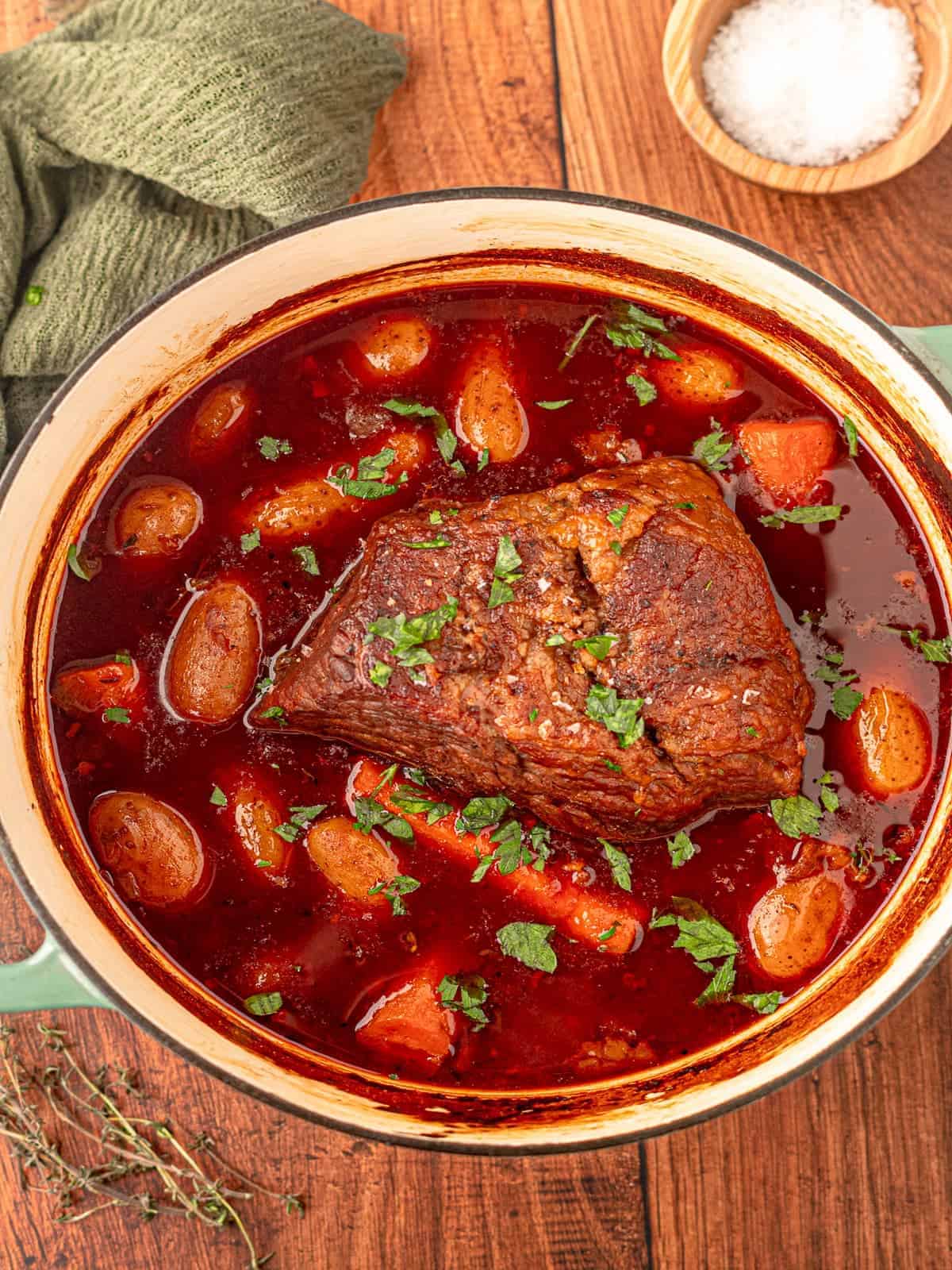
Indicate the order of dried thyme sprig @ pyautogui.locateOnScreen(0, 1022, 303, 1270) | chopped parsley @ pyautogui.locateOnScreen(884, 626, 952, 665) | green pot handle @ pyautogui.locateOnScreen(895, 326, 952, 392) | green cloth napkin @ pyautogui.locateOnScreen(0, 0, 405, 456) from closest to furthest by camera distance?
green pot handle @ pyautogui.locateOnScreen(895, 326, 952, 392)
chopped parsley @ pyautogui.locateOnScreen(884, 626, 952, 665)
green cloth napkin @ pyautogui.locateOnScreen(0, 0, 405, 456)
dried thyme sprig @ pyautogui.locateOnScreen(0, 1022, 303, 1270)

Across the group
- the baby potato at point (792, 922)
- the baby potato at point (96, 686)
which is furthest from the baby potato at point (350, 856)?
the baby potato at point (792, 922)

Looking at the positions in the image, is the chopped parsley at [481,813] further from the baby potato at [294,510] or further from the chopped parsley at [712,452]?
the chopped parsley at [712,452]

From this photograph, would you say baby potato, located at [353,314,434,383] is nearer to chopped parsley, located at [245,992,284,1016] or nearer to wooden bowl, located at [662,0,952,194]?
wooden bowl, located at [662,0,952,194]

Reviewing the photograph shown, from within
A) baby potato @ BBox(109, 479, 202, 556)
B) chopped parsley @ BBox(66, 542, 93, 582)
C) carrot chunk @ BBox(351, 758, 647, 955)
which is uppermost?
baby potato @ BBox(109, 479, 202, 556)

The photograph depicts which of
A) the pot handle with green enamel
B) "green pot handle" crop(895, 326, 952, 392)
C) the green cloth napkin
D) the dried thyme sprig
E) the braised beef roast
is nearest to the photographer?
the pot handle with green enamel

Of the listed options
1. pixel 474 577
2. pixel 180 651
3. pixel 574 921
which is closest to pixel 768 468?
pixel 474 577

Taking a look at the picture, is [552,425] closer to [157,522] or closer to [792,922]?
[157,522]

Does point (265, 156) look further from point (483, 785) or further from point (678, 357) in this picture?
point (483, 785)

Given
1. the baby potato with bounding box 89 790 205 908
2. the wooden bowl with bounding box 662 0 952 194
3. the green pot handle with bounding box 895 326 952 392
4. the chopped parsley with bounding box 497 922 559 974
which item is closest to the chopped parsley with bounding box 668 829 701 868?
the chopped parsley with bounding box 497 922 559 974

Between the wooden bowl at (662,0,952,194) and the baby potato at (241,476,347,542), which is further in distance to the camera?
the wooden bowl at (662,0,952,194)
